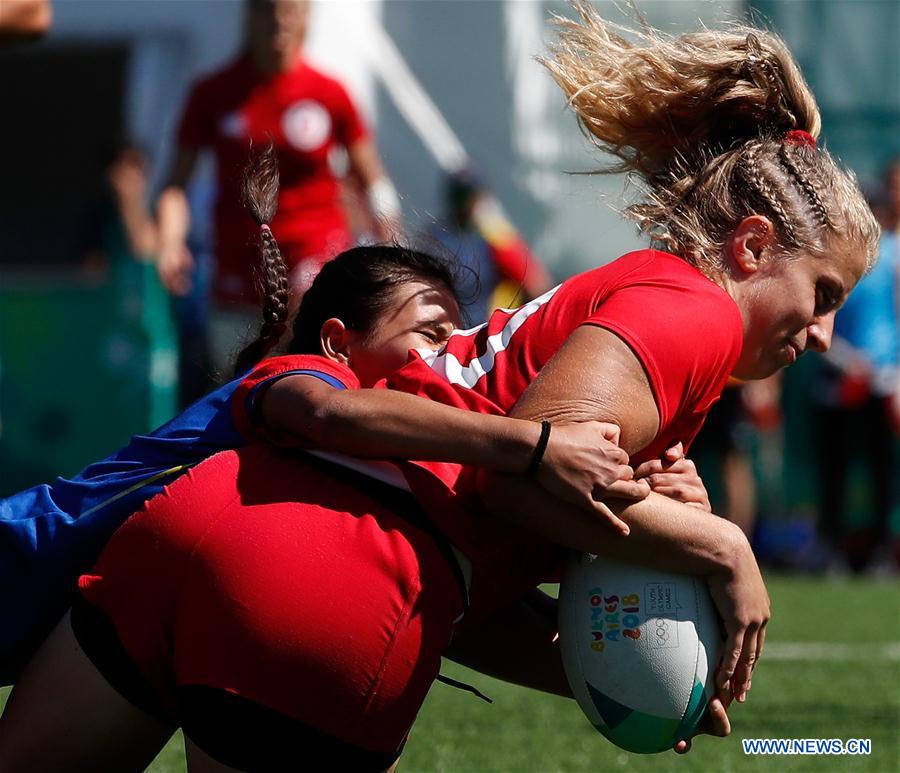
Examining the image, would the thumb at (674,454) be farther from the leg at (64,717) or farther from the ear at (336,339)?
the leg at (64,717)

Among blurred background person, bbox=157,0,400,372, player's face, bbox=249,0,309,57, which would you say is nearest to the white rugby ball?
blurred background person, bbox=157,0,400,372

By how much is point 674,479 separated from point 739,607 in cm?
25

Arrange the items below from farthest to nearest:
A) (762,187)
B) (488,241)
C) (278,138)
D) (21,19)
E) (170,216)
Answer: (488,241) → (170,216) → (278,138) → (21,19) → (762,187)

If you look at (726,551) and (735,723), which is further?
(735,723)

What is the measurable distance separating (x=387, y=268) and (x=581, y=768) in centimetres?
175

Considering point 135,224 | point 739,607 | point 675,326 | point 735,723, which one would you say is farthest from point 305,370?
point 135,224

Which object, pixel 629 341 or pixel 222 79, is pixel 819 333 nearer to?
pixel 629 341

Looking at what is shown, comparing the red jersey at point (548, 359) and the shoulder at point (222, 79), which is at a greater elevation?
the red jersey at point (548, 359)

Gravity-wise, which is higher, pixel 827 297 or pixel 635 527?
pixel 827 297

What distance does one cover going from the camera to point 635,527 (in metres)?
2.55

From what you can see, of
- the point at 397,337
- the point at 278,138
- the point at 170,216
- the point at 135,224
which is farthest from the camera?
the point at 135,224

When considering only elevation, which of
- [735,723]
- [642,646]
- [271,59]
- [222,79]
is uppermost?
[642,646]

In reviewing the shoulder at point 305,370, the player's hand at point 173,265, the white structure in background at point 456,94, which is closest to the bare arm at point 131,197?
the white structure in background at point 456,94

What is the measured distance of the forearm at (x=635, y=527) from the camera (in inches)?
98.2
